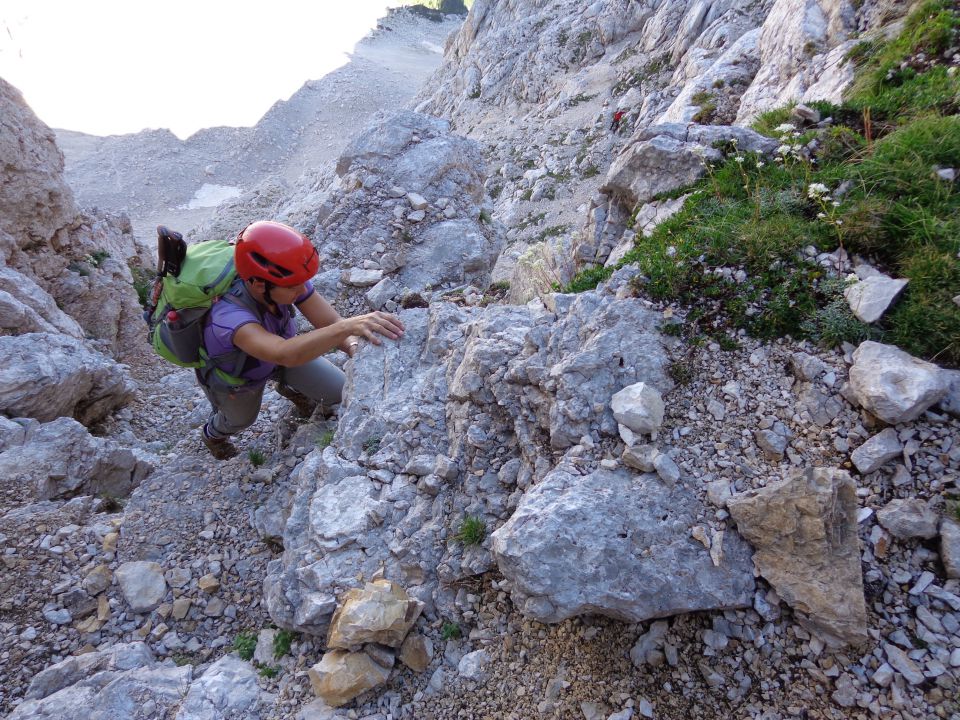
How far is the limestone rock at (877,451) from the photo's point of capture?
122 inches

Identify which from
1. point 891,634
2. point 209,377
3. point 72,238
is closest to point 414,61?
point 72,238

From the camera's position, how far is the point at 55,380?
6797 mm

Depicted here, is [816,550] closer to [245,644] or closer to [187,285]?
[245,644]

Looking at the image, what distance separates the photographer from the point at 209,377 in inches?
222

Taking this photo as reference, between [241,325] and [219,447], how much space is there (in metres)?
2.31

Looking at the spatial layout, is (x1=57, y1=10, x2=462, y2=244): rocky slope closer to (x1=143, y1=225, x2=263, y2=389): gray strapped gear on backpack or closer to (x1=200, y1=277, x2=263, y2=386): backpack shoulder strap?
(x1=200, y1=277, x2=263, y2=386): backpack shoulder strap

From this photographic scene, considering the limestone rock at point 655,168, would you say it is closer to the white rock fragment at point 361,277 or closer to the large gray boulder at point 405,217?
the large gray boulder at point 405,217

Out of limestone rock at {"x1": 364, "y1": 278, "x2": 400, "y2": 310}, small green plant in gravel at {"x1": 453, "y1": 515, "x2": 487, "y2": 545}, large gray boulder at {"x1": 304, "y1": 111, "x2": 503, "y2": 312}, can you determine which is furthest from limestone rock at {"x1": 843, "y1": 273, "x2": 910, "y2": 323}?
limestone rock at {"x1": 364, "y1": 278, "x2": 400, "y2": 310}

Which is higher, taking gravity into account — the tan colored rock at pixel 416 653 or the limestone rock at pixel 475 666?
the tan colored rock at pixel 416 653

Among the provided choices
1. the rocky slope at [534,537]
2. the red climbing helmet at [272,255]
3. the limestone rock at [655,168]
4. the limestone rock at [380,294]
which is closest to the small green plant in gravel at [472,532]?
the rocky slope at [534,537]

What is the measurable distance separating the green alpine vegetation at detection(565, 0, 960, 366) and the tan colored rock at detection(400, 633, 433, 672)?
3025 mm

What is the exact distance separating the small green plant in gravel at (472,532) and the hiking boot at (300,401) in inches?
126

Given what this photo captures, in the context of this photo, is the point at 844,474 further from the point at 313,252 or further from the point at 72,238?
the point at 72,238

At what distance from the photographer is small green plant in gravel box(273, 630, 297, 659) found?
383cm
